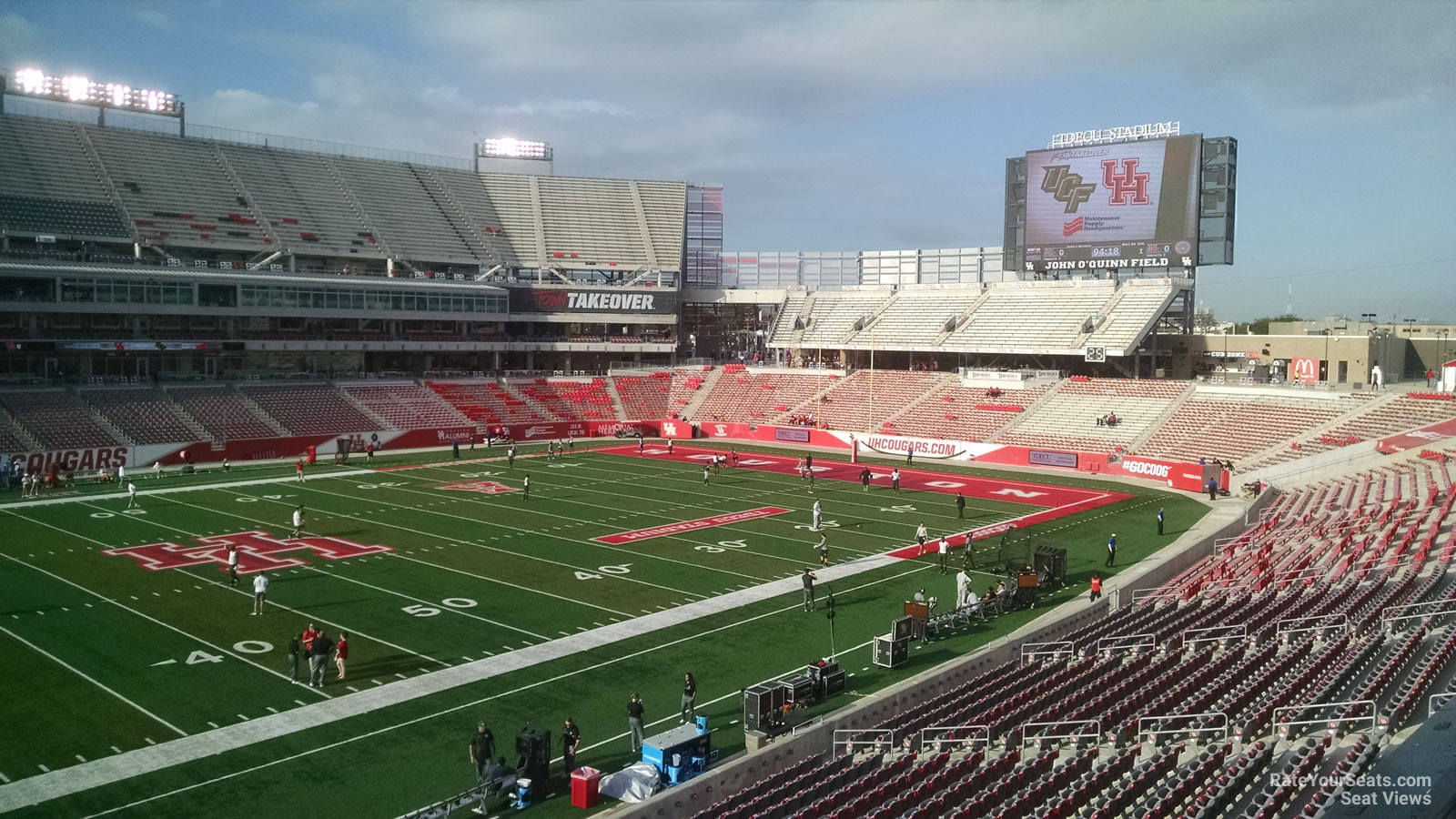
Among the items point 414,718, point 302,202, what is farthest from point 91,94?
point 414,718

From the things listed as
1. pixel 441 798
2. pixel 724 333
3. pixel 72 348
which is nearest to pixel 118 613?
pixel 441 798

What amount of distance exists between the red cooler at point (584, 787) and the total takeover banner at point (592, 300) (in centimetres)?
5896

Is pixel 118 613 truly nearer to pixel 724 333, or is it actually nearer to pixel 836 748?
pixel 836 748

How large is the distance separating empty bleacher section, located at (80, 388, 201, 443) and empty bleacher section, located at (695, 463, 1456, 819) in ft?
141

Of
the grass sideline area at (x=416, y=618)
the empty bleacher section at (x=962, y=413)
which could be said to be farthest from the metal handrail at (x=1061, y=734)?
the empty bleacher section at (x=962, y=413)

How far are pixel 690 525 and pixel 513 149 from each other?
56946 millimetres

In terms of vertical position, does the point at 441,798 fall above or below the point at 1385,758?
below

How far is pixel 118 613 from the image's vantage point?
22812 millimetres

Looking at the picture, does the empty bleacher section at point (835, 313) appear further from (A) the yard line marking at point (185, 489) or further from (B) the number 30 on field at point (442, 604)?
(B) the number 30 on field at point (442, 604)

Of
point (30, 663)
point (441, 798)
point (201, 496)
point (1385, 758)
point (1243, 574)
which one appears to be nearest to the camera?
point (1385, 758)

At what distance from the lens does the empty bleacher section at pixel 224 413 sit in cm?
5091

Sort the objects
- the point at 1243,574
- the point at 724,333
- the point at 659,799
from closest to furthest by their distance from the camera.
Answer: the point at 659,799, the point at 1243,574, the point at 724,333

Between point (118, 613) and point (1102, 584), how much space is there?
22.9 metres

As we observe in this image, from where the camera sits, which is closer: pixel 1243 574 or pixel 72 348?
pixel 1243 574
